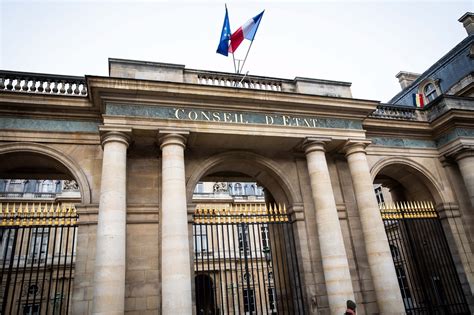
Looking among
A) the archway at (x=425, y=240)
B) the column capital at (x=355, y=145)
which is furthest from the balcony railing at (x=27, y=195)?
the archway at (x=425, y=240)

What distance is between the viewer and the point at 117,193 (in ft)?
26.7

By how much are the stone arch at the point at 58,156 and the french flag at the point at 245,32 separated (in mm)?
5899

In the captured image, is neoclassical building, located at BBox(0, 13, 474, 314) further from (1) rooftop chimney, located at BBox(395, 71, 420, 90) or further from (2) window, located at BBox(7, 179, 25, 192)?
(2) window, located at BBox(7, 179, 25, 192)

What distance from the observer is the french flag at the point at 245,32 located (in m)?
11.5

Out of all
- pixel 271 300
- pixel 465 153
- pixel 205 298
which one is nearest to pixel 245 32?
pixel 205 298

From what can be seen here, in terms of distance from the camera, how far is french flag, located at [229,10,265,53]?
1149cm

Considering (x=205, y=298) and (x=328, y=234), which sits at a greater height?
(x=328, y=234)

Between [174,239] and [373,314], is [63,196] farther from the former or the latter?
[373,314]

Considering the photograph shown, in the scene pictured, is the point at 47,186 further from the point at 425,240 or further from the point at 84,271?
the point at 425,240

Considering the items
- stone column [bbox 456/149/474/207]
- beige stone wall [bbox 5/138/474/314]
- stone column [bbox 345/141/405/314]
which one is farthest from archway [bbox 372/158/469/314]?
stone column [bbox 345/141/405/314]

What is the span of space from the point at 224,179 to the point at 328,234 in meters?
4.41

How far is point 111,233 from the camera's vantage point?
25.3ft

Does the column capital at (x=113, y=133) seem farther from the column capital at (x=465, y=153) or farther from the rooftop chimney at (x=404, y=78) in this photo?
the rooftop chimney at (x=404, y=78)

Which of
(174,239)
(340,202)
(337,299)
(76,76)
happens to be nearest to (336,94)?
(340,202)
